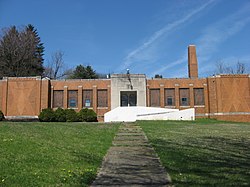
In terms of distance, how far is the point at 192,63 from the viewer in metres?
59.4

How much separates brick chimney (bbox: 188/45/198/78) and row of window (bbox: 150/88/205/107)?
9961 mm

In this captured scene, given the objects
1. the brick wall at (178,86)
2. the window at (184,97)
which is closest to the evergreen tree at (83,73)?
the brick wall at (178,86)

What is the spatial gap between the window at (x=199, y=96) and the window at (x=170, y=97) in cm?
349

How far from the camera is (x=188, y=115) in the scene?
38.2m

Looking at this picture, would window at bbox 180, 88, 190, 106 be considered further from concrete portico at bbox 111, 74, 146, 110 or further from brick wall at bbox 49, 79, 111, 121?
brick wall at bbox 49, 79, 111, 121

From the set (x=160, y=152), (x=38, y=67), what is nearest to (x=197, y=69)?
(x=38, y=67)

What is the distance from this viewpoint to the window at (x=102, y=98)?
49.6 metres

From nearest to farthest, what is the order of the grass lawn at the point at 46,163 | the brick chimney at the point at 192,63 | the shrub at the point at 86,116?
the grass lawn at the point at 46,163
the shrub at the point at 86,116
the brick chimney at the point at 192,63

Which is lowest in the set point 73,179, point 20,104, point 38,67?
point 73,179

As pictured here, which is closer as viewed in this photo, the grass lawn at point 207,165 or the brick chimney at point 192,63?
the grass lawn at point 207,165

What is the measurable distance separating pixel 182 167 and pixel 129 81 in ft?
136

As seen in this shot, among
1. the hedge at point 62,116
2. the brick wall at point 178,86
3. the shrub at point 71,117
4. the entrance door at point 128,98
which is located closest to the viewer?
the shrub at point 71,117

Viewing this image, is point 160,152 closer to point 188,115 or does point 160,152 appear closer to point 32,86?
point 188,115

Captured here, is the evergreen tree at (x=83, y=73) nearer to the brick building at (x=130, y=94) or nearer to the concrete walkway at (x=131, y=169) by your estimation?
Result: the brick building at (x=130, y=94)
